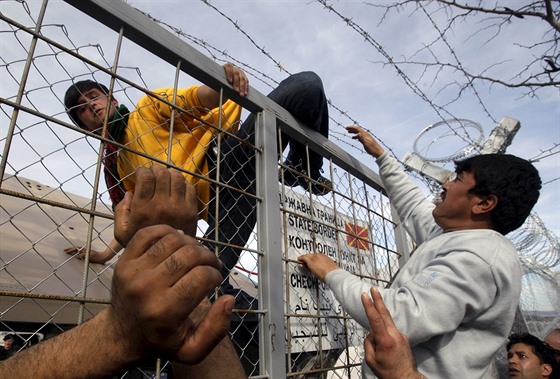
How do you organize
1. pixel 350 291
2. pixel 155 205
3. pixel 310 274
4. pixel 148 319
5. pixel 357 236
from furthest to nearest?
pixel 357 236
pixel 310 274
pixel 350 291
pixel 155 205
pixel 148 319

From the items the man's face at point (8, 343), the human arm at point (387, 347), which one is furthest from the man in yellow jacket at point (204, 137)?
the man's face at point (8, 343)

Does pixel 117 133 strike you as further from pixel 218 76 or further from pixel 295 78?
pixel 295 78

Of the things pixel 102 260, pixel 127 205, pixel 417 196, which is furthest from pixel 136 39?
pixel 417 196

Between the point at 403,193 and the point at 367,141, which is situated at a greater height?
the point at 367,141

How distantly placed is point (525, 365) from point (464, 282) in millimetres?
2576

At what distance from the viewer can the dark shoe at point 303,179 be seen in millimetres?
1937

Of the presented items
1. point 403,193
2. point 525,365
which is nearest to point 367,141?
point 403,193

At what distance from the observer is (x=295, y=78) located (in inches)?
80.9

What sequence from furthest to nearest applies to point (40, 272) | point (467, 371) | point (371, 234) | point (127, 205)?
point (371, 234) < point (40, 272) < point (467, 371) < point (127, 205)

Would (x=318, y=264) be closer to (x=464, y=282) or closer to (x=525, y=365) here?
(x=464, y=282)

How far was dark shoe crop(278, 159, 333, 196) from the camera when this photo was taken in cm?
194

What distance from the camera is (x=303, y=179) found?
2031 mm

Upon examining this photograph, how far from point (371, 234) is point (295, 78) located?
105cm

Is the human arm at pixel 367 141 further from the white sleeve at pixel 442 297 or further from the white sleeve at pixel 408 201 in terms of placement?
the white sleeve at pixel 442 297
